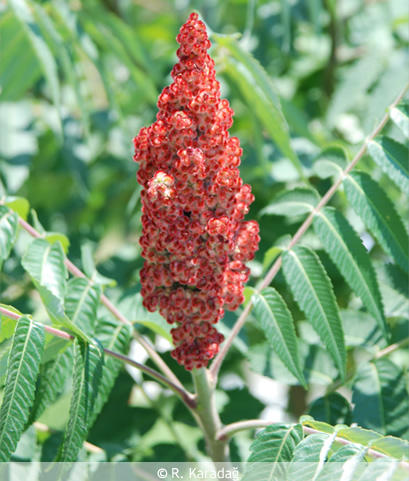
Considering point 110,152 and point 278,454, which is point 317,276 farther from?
point 110,152

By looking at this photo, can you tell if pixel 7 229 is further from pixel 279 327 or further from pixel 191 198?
pixel 279 327

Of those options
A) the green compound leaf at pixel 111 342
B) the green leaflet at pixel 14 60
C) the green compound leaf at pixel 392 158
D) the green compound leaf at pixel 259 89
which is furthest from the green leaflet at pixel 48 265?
the green leaflet at pixel 14 60

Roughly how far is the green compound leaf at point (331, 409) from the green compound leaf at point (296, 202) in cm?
50

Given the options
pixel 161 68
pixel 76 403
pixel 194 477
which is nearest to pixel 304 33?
pixel 161 68

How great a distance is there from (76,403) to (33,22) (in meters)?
1.22

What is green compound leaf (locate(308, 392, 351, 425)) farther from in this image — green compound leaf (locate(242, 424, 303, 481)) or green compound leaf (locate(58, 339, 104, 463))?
green compound leaf (locate(58, 339, 104, 463))

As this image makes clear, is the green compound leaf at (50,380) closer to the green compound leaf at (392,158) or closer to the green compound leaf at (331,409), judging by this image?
the green compound leaf at (331,409)

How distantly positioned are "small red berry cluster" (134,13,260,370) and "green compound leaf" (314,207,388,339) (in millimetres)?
277

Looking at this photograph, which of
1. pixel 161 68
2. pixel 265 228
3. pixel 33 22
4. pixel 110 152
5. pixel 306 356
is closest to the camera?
pixel 306 356

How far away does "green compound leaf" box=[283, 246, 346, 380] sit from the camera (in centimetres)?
139

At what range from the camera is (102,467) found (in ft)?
5.16

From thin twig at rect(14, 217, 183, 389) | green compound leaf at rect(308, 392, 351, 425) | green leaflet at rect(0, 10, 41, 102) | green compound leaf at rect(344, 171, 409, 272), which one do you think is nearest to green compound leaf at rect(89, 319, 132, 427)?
thin twig at rect(14, 217, 183, 389)

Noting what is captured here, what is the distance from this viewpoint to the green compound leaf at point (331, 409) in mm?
1596

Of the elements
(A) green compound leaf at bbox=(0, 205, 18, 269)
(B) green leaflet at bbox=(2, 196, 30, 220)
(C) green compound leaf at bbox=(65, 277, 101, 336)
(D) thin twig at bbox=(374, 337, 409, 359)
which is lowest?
(D) thin twig at bbox=(374, 337, 409, 359)
